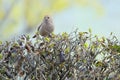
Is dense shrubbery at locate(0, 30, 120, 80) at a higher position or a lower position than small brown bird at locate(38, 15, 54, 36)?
lower

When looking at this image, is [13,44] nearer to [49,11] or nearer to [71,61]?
[71,61]

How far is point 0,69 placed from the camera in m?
3.22

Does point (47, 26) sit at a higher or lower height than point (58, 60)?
higher

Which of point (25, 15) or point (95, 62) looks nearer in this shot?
point (95, 62)

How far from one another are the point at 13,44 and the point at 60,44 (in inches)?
13.6

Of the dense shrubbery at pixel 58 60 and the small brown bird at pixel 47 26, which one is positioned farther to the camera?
the small brown bird at pixel 47 26

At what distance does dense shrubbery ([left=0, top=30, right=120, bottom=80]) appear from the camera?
322 centimetres

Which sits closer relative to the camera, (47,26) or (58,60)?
(58,60)

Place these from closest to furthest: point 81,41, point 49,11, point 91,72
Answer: point 91,72, point 81,41, point 49,11

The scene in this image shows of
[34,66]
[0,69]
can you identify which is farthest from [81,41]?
[0,69]

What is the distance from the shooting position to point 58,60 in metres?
3.27

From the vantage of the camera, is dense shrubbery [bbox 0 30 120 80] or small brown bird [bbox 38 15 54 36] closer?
dense shrubbery [bbox 0 30 120 80]

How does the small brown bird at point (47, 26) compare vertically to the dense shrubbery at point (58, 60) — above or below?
above

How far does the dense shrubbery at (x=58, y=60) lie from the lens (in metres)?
3.22
